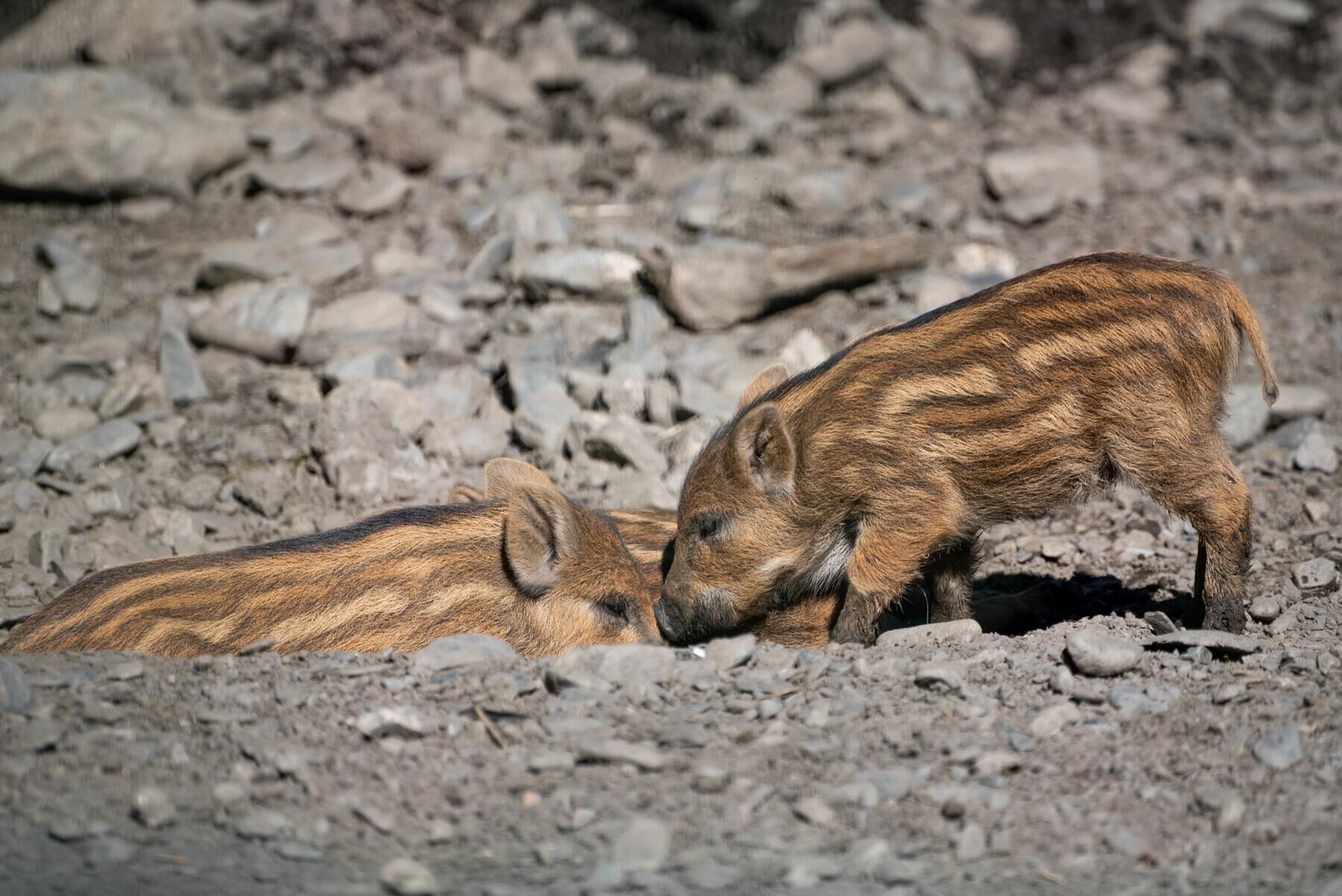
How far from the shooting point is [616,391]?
22.2 feet

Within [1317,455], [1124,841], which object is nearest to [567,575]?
[1124,841]

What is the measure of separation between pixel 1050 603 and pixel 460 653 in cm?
265

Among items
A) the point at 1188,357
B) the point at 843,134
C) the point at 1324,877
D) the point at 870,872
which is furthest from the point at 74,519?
the point at 843,134

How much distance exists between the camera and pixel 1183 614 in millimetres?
5125

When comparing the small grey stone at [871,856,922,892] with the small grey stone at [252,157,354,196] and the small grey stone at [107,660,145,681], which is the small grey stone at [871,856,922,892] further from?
the small grey stone at [252,157,354,196]

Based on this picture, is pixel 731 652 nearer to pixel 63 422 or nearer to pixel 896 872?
pixel 896 872

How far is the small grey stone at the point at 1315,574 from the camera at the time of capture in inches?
201

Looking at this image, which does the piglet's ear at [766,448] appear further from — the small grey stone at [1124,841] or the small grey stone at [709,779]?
the small grey stone at [1124,841]

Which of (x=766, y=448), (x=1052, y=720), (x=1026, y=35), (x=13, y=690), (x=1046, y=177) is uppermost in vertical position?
(x=1026, y=35)

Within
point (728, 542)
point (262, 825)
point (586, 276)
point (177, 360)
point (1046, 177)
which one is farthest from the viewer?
point (1046, 177)

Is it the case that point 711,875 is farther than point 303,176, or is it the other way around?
point 303,176

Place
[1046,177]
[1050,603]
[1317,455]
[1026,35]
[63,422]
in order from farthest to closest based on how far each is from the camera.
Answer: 1. [1026,35]
2. [1046,177]
3. [63,422]
4. [1317,455]
5. [1050,603]

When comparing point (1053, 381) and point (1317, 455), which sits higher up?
point (1053, 381)

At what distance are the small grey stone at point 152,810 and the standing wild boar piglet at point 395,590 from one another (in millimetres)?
1233
